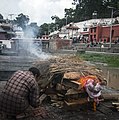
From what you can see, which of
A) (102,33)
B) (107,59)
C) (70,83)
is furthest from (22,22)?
(70,83)

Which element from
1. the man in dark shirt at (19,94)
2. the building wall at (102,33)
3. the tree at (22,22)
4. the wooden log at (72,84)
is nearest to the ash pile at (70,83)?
the wooden log at (72,84)

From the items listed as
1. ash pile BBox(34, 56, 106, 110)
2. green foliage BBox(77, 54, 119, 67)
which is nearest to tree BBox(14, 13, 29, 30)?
green foliage BBox(77, 54, 119, 67)

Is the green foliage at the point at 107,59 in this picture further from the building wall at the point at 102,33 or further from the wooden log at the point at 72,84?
the wooden log at the point at 72,84

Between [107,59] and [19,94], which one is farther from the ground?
[19,94]

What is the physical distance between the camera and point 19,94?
625cm

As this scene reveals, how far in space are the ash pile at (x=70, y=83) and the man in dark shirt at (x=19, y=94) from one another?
1774 millimetres

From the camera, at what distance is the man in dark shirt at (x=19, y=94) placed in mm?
6262

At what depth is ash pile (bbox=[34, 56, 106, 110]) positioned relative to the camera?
25.6 feet

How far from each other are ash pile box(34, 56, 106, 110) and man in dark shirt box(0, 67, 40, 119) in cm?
177

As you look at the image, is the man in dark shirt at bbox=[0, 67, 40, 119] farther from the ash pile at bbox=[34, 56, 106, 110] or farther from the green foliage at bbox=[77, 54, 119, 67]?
the green foliage at bbox=[77, 54, 119, 67]

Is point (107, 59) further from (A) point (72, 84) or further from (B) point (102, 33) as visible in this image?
(A) point (72, 84)

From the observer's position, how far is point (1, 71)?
42.5 ft

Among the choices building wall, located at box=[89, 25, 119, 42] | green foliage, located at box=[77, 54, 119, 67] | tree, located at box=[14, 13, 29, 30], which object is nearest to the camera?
green foliage, located at box=[77, 54, 119, 67]

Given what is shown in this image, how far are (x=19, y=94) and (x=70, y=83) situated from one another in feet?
7.66
